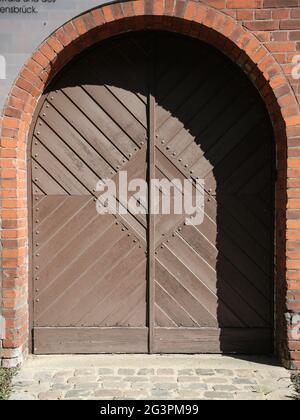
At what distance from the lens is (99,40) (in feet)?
13.2

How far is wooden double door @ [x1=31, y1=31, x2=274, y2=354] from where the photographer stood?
13.7ft

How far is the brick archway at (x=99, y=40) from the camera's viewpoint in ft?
12.3

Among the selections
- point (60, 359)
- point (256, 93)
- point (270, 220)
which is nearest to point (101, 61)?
point (256, 93)

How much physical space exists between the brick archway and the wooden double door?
20cm

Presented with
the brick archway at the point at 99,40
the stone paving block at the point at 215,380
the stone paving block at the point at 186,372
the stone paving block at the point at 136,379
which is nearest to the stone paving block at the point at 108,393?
the stone paving block at the point at 136,379

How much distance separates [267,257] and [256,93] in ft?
4.88

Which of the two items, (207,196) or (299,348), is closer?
(299,348)

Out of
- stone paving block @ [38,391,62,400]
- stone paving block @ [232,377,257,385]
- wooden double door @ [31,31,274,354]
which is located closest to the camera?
stone paving block @ [38,391,62,400]

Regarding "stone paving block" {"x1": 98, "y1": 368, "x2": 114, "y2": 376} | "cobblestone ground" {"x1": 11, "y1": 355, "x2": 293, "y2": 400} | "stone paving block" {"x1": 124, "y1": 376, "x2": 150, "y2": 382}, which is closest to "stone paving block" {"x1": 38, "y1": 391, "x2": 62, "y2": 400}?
"cobblestone ground" {"x1": 11, "y1": 355, "x2": 293, "y2": 400}

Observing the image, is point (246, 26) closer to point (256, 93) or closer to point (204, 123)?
point (256, 93)

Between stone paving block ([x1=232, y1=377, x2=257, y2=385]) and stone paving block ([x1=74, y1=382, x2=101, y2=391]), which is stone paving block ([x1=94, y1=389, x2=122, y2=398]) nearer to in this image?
stone paving block ([x1=74, y1=382, x2=101, y2=391])

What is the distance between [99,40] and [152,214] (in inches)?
62.9

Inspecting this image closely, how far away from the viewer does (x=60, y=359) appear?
4.14m

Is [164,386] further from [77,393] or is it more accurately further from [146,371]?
[77,393]
